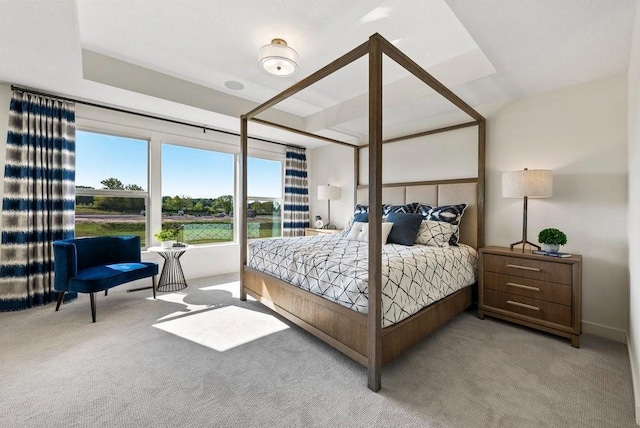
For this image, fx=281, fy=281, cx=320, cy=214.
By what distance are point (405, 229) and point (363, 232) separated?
49 centimetres

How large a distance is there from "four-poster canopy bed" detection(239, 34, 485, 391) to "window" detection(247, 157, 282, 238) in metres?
1.83

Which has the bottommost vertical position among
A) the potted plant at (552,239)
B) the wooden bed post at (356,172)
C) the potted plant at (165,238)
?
the potted plant at (165,238)

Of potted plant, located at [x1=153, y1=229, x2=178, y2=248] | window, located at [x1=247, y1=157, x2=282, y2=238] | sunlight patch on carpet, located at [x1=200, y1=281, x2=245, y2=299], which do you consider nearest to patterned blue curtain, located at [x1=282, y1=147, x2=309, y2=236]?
window, located at [x1=247, y1=157, x2=282, y2=238]

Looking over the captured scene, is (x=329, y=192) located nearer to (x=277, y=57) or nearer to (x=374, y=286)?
(x=277, y=57)

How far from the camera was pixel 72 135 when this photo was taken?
3314 mm

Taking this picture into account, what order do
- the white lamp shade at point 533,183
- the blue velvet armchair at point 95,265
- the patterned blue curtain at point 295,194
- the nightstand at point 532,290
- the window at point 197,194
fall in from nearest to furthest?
the nightstand at point 532,290
the white lamp shade at point 533,183
the blue velvet armchair at point 95,265
the window at point 197,194
the patterned blue curtain at point 295,194

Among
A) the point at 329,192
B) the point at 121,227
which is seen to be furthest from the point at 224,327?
the point at 329,192

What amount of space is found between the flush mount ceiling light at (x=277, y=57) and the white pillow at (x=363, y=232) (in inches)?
75.4

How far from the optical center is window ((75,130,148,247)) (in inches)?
142

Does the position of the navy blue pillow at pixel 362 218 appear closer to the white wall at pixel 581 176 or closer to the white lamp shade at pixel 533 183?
the white wall at pixel 581 176

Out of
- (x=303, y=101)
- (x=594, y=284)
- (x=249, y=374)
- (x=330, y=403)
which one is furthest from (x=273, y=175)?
(x=594, y=284)

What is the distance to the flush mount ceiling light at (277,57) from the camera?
2.43m

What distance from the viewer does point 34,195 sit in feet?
10.1

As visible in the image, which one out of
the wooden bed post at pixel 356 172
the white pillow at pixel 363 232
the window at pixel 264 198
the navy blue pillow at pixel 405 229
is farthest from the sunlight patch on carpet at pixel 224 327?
the wooden bed post at pixel 356 172
